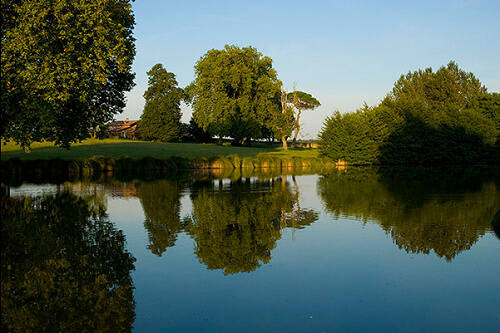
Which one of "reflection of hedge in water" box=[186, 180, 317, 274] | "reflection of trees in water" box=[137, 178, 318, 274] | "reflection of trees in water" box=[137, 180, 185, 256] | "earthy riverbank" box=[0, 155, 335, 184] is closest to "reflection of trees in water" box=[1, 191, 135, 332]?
"reflection of trees in water" box=[137, 180, 185, 256]

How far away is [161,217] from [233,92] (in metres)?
58.4

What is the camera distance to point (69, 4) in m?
20.7

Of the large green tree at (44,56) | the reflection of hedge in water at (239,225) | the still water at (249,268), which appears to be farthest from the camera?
the large green tree at (44,56)

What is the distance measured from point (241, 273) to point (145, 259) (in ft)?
7.33

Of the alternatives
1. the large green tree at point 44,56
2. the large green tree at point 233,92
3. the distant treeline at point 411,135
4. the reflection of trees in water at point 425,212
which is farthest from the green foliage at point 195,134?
the reflection of trees in water at point 425,212

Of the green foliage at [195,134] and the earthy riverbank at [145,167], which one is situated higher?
the green foliage at [195,134]

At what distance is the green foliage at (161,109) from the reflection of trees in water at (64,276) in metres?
67.8

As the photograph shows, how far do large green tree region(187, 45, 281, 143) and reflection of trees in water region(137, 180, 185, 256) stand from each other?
4515cm

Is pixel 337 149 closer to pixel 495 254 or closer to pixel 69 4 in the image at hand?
pixel 69 4

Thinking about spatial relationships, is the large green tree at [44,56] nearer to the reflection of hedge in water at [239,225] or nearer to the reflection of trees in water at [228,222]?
the reflection of trees in water at [228,222]

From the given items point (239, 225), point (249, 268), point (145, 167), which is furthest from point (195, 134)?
point (249, 268)

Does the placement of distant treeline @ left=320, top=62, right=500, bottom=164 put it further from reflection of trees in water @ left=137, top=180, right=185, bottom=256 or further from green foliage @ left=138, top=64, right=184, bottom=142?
green foliage @ left=138, top=64, right=184, bottom=142

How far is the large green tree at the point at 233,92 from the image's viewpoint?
2576 inches

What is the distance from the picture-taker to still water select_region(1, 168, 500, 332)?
564 centimetres
